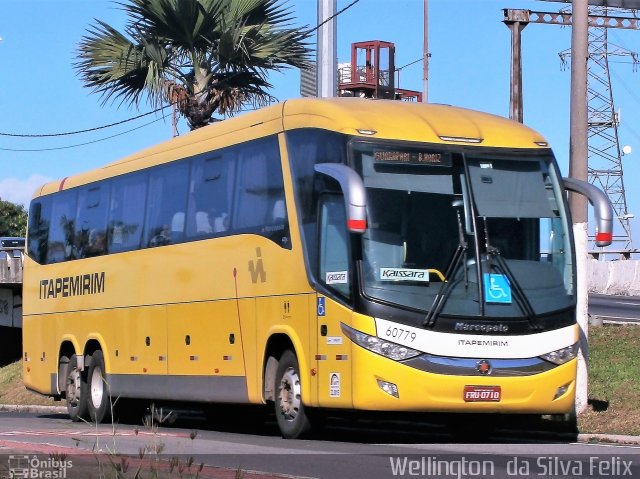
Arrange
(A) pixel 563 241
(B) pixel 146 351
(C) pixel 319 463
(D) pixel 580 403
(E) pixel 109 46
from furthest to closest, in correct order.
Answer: (E) pixel 109 46, (B) pixel 146 351, (D) pixel 580 403, (A) pixel 563 241, (C) pixel 319 463

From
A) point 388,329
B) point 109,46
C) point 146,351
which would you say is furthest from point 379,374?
point 109,46

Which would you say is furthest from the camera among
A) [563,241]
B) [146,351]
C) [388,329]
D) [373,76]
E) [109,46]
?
[373,76]

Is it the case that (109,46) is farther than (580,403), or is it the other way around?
(109,46)

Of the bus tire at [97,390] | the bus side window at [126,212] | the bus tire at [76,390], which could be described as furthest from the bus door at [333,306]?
the bus tire at [76,390]

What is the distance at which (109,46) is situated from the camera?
82.7ft

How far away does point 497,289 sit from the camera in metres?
13.7

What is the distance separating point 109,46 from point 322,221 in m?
12.4

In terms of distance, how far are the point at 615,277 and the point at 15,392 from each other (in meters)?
18.4

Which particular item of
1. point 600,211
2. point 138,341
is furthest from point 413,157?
point 138,341

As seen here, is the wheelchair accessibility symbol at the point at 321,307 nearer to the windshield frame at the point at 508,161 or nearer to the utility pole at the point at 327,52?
the windshield frame at the point at 508,161

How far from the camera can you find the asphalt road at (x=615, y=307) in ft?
90.4

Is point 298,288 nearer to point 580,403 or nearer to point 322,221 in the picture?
point 322,221

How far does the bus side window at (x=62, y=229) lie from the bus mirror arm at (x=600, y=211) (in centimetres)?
1037

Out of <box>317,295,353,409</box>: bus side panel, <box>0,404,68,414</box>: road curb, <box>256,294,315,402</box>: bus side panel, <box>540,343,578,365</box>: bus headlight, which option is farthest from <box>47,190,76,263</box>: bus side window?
<box>540,343,578,365</box>: bus headlight
